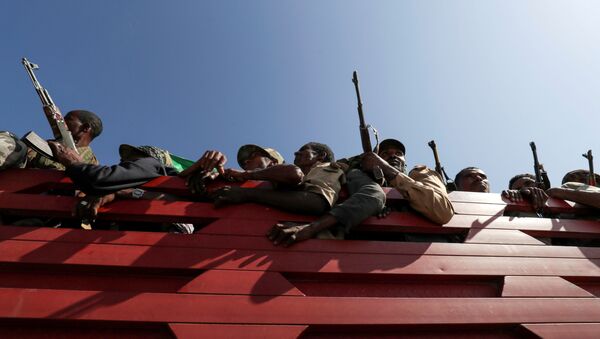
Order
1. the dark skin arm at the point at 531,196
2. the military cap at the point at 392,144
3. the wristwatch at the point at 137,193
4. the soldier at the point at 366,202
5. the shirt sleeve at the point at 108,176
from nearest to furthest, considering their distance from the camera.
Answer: the shirt sleeve at the point at 108,176
the soldier at the point at 366,202
the wristwatch at the point at 137,193
the dark skin arm at the point at 531,196
the military cap at the point at 392,144

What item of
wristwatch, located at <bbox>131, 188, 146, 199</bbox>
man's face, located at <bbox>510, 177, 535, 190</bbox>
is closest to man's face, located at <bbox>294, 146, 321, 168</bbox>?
wristwatch, located at <bbox>131, 188, 146, 199</bbox>

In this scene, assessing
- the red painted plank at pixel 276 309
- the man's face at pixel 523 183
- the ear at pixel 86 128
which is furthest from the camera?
the man's face at pixel 523 183

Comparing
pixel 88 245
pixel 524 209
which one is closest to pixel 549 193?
pixel 524 209

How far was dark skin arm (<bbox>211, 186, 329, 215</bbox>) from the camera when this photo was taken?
8.64 ft

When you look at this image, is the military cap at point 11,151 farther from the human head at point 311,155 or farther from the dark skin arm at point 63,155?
the human head at point 311,155

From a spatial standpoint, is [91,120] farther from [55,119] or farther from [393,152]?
[393,152]

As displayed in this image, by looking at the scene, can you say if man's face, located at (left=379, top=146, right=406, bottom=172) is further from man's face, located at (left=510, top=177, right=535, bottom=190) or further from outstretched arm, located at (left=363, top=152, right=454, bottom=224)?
man's face, located at (left=510, top=177, right=535, bottom=190)

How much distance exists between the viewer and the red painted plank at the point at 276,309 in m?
1.85

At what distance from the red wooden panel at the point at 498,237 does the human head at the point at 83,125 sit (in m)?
3.21

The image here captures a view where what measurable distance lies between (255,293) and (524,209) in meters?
2.51

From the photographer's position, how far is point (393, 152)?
4.15m

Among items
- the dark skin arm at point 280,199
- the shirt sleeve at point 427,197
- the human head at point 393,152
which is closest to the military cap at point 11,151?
the dark skin arm at point 280,199

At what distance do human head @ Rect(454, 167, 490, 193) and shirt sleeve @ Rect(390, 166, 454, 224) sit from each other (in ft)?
4.51

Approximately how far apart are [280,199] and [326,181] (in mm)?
382
